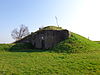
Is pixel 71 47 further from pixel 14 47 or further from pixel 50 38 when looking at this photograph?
pixel 14 47

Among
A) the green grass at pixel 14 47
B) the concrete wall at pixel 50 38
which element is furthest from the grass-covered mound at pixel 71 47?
the green grass at pixel 14 47

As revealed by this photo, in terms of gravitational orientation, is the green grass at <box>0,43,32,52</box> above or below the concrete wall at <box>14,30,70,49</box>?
below

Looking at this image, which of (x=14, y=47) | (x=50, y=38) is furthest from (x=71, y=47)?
(x=14, y=47)

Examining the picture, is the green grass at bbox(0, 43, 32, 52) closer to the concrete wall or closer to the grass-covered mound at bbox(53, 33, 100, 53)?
the concrete wall

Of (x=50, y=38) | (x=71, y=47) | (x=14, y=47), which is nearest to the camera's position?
(x=71, y=47)

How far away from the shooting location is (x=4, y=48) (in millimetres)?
19672

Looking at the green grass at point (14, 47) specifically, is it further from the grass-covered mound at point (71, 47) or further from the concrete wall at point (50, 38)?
the grass-covered mound at point (71, 47)

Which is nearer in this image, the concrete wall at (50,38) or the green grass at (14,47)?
the green grass at (14,47)

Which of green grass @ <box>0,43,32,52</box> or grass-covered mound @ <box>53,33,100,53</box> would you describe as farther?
green grass @ <box>0,43,32,52</box>

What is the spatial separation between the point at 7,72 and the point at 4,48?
40.4 ft

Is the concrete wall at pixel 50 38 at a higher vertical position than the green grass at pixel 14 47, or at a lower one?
higher

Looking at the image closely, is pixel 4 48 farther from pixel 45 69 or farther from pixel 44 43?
pixel 45 69

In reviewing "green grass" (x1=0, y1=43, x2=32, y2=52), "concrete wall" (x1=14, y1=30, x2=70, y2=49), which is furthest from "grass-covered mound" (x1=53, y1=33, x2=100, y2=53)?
"green grass" (x1=0, y1=43, x2=32, y2=52)

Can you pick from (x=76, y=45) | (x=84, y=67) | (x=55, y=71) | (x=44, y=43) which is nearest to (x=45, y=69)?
(x=55, y=71)
